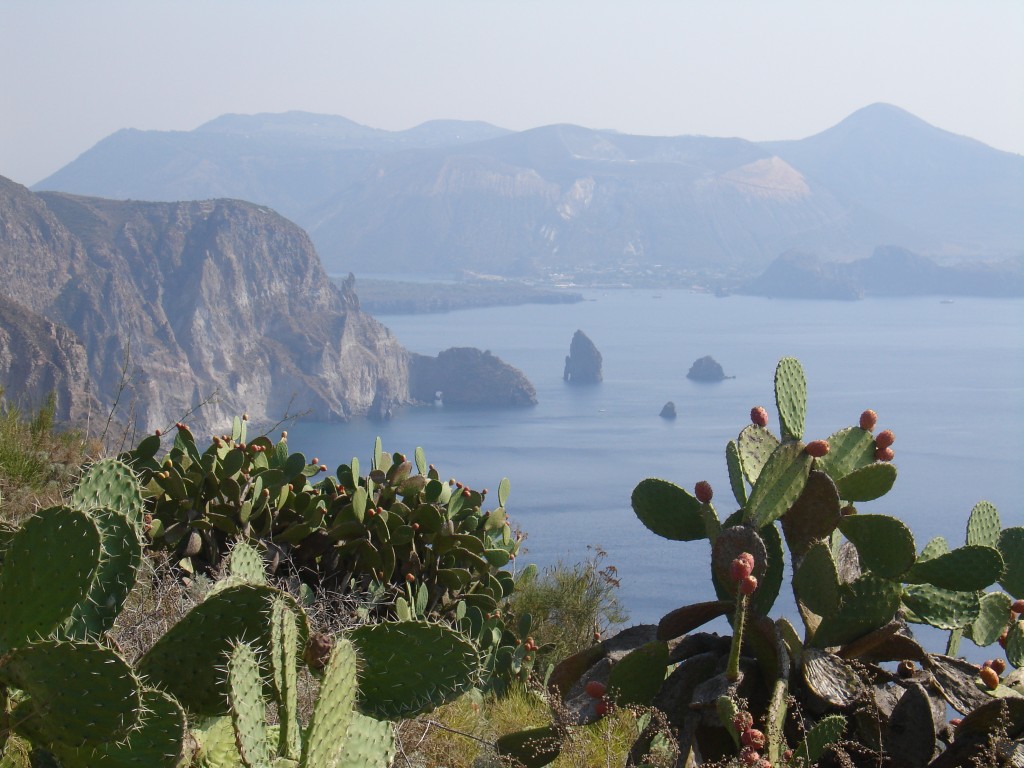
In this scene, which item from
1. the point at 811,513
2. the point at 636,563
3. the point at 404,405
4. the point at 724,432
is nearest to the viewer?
the point at 811,513

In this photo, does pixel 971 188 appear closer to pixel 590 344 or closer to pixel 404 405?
pixel 590 344

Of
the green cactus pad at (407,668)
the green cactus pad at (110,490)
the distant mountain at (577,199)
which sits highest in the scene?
the distant mountain at (577,199)

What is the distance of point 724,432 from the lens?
52.3 metres

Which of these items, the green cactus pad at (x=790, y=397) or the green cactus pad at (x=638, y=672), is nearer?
the green cactus pad at (x=638, y=672)

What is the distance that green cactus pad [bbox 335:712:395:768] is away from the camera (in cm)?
166

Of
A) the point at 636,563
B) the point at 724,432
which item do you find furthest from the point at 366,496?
the point at 724,432

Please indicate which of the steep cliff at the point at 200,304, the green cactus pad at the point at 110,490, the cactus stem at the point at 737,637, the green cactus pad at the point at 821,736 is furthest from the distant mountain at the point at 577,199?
the green cactus pad at the point at 821,736

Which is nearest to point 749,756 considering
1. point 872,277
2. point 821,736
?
point 821,736

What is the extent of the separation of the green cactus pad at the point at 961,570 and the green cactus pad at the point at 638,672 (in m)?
0.50

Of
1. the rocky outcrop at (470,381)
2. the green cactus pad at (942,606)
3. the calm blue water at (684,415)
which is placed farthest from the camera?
the rocky outcrop at (470,381)

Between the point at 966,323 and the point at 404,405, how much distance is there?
53.3 m

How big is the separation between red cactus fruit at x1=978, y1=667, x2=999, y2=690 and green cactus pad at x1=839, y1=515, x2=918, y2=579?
0.92ft

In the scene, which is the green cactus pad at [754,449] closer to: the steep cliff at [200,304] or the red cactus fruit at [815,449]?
the red cactus fruit at [815,449]

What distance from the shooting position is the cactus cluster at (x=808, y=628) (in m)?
1.83
